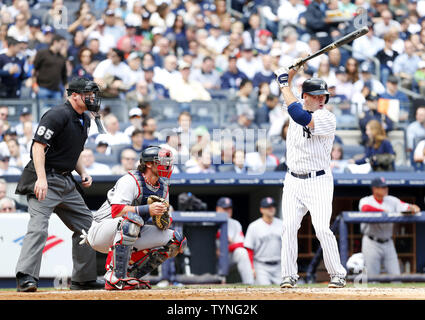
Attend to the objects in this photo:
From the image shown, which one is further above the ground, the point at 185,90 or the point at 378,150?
the point at 185,90

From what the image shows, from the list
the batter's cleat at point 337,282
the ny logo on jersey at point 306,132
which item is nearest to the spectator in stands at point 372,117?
the ny logo on jersey at point 306,132

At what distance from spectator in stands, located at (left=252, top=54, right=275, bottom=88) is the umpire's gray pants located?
667cm

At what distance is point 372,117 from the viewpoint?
12.4 meters

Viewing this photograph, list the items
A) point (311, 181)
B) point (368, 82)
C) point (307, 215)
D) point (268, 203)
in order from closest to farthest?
point (311, 181) → point (268, 203) → point (307, 215) → point (368, 82)

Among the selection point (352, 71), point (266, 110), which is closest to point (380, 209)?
point (266, 110)

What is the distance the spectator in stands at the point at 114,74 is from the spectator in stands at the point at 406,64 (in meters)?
4.90

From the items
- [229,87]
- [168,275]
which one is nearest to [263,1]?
[229,87]

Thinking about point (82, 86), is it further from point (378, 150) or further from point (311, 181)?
point (378, 150)

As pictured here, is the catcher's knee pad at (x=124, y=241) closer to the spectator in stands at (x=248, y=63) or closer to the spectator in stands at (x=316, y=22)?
the spectator in stands at (x=248, y=63)

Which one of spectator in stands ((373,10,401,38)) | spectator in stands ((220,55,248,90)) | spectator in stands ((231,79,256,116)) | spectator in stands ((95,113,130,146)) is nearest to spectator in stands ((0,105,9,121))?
spectator in stands ((95,113,130,146))

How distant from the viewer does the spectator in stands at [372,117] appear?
12289mm

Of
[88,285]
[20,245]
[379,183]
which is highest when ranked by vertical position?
[379,183]

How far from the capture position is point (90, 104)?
270 inches

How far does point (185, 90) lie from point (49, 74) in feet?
6.51
